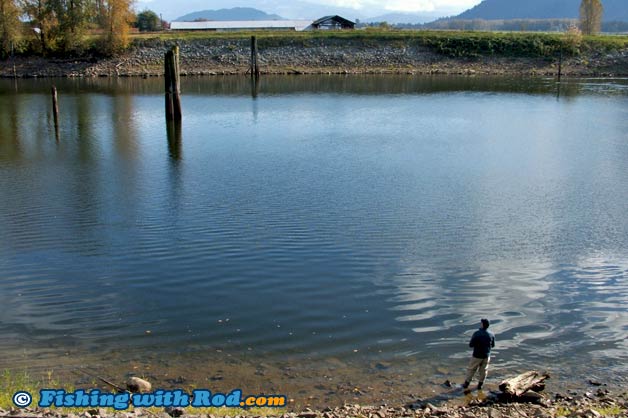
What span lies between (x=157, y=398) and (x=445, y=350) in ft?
21.9

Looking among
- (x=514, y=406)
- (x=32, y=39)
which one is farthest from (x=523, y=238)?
(x=32, y=39)

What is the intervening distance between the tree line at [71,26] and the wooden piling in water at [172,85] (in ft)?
172

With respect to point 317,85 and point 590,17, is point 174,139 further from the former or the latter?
point 590,17

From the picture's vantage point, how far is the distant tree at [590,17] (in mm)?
116125

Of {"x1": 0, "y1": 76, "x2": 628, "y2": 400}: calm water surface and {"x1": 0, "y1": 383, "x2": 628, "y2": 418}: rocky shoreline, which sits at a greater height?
{"x1": 0, "y1": 76, "x2": 628, "y2": 400}: calm water surface

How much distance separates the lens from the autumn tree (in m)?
94.6

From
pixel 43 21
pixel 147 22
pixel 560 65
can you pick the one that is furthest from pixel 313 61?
pixel 147 22

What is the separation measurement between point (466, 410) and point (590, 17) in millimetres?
121491

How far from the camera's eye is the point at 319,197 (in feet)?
88.5

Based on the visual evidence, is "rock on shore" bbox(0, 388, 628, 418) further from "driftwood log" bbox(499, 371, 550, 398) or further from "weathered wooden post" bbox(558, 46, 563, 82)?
"weathered wooden post" bbox(558, 46, 563, 82)

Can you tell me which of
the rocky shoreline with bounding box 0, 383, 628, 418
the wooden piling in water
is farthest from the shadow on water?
the rocky shoreline with bounding box 0, 383, 628, 418

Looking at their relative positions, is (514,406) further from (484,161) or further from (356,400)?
(484,161)

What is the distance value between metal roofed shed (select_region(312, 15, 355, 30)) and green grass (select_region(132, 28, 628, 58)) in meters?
22.6

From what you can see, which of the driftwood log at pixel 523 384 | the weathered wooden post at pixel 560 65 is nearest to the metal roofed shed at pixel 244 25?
the weathered wooden post at pixel 560 65
